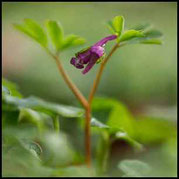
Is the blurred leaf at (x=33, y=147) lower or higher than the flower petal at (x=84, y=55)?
lower

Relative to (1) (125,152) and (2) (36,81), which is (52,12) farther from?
(1) (125,152)

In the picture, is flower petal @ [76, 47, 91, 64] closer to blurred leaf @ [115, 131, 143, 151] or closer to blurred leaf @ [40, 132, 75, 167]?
blurred leaf @ [115, 131, 143, 151]

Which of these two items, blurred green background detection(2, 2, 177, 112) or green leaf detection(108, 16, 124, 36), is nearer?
green leaf detection(108, 16, 124, 36)

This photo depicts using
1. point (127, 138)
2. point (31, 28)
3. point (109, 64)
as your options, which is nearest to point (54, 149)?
point (127, 138)

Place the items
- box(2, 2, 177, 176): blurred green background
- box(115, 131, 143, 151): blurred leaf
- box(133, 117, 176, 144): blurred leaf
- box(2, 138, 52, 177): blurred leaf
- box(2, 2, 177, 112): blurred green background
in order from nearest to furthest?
box(2, 138, 52, 177): blurred leaf → box(115, 131, 143, 151): blurred leaf → box(133, 117, 176, 144): blurred leaf → box(2, 2, 177, 176): blurred green background → box(2, 2, 177, 112): blurred green background

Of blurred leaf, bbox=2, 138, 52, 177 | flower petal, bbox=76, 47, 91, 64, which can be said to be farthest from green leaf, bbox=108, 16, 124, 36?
blurred leaf, bbox=2, 138, 52, 177

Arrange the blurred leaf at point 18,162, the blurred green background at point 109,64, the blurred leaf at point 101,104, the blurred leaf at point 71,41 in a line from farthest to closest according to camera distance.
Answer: the blurred green background at point 109,64
the blurred leaf at point 101,104
the blurred leaf at point 71,41
the blurred leaf at point 18,162

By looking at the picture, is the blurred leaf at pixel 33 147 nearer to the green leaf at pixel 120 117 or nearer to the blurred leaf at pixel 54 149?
the blurred leaf at pixel 54 149

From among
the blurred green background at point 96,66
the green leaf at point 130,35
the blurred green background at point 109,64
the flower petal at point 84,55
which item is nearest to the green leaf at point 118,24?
the green leaf at point 130,35
